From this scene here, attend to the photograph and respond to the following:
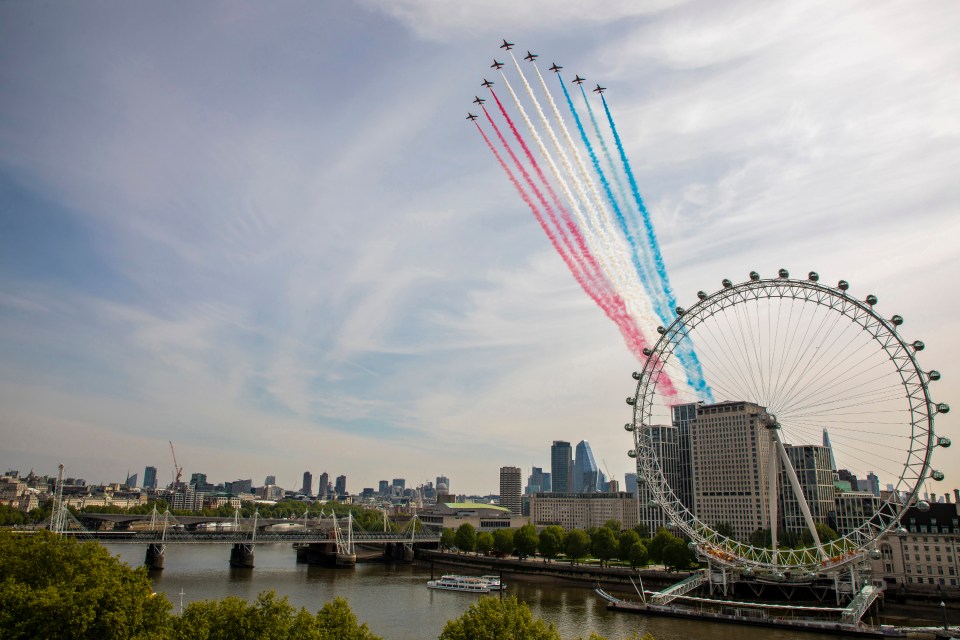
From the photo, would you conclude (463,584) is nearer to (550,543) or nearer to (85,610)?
(550,543)

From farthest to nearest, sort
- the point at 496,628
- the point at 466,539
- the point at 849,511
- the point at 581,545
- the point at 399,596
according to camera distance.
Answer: the point at 849,511 → the point at 466,539 → the point at 581,545 → the point at 399,596 → the point at 496,628

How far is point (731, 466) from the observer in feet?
495

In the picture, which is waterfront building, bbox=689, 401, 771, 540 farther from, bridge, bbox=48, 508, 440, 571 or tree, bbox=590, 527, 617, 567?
bridge, bbox=48, 508, 440, 571

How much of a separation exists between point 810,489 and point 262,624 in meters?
149

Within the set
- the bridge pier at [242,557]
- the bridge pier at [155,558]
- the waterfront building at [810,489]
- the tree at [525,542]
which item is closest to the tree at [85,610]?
the bridge pier at [155,558]

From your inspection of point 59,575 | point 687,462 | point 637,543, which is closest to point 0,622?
point 59,575

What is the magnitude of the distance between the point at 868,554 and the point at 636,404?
88.5 feet

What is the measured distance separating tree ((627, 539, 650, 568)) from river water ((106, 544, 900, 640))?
1205 centimetres

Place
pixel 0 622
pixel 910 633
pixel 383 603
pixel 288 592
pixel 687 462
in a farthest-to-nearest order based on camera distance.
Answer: pixel 687 462 < pixel 288 592 < pixel 383 603 < pixel 910 633 < pixel 0 622

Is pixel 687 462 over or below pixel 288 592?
over

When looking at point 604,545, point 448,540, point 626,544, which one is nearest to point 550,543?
point 604,545

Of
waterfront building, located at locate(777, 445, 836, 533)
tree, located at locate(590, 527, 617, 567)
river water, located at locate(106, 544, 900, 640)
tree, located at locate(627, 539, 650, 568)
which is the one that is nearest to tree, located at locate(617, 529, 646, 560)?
tree, located at locate(627, 539, 650, 568)

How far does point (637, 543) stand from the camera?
101 m

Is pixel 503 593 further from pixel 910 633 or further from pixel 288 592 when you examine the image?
pixel 910 633
